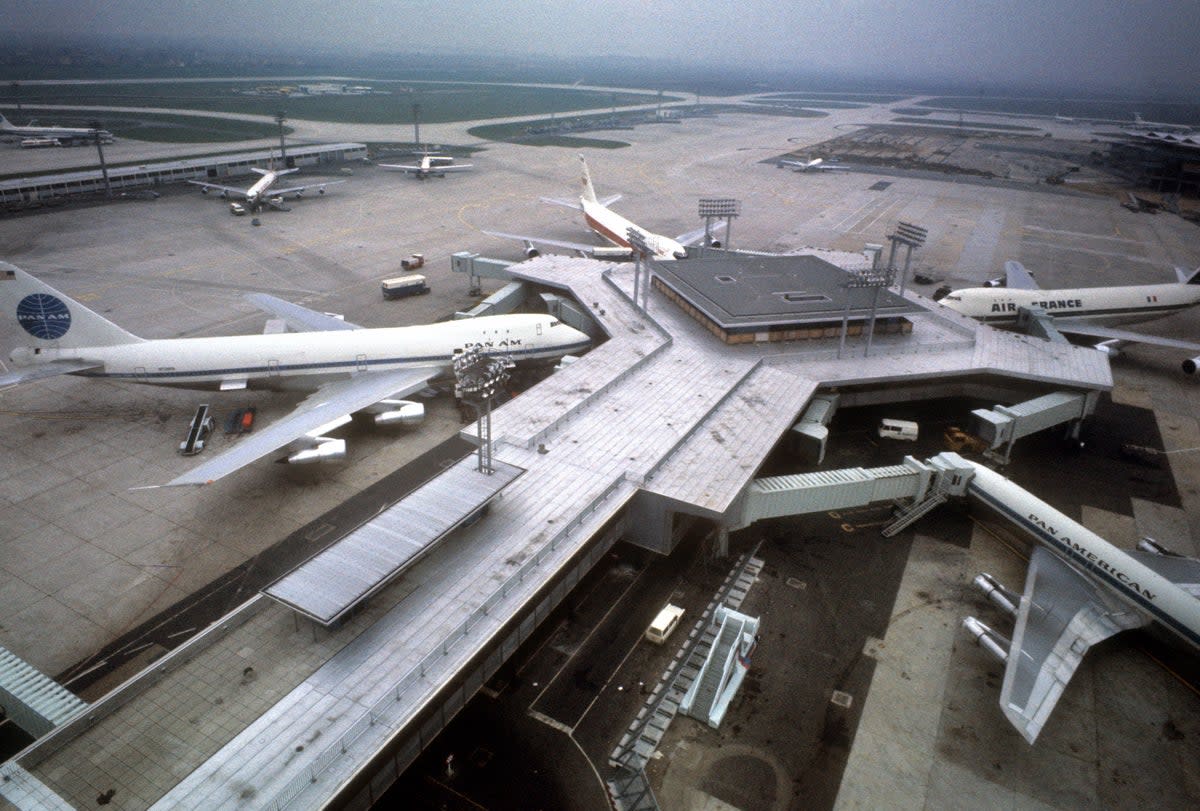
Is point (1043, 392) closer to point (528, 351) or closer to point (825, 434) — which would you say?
point (825, 434)

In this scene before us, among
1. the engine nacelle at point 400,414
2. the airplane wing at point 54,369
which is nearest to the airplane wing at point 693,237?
the engine nacelle at point 400,414

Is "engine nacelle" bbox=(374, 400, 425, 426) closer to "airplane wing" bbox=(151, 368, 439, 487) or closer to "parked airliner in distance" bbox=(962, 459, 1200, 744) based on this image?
"airplane wing" bbox=(151, 368, 439, 487)

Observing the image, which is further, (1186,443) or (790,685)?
(1186,443)

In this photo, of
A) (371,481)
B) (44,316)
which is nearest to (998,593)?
(371,481)

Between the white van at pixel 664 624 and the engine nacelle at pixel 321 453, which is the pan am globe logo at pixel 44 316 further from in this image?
the white van at pixel 664 624

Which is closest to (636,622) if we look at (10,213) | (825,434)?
(825,434)

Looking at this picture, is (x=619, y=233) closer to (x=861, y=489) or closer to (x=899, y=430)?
(x=899, y=430)
